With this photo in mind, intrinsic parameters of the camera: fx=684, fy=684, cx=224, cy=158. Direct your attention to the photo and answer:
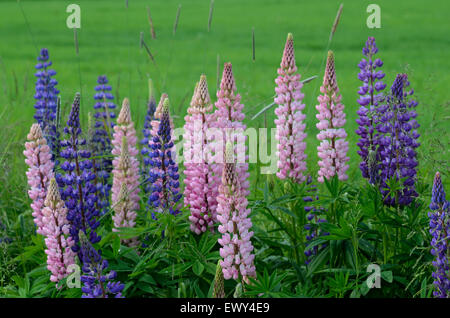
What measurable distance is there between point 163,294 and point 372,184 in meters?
1.05

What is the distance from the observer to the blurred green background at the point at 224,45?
9562 millimetres

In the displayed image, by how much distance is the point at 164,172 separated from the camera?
309cm

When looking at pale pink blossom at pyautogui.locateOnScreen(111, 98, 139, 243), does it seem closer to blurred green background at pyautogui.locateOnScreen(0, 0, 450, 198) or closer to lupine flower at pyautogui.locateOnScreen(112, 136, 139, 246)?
lupine flower at pyautogui.locateOnScreen(112, 136, 139, 246)

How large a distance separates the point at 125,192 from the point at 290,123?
2.71ft

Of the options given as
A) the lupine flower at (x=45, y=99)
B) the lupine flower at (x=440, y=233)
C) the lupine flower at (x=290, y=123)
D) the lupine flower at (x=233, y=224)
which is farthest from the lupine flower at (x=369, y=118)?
the lupine flower at (x=45, y=99)

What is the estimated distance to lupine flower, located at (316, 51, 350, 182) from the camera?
3.15m

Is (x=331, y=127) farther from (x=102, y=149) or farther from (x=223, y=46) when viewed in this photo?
(x=223, y=46)

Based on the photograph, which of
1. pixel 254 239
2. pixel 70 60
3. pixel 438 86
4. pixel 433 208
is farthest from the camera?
pixel 70 60

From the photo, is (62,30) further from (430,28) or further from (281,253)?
(281,253)

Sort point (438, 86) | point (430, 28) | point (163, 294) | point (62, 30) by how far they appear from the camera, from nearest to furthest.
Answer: point (163, 294)
point (438, 86)
point (430, 28)
point (62, 30)

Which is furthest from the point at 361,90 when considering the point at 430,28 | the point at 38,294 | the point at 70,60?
the point at 430,28

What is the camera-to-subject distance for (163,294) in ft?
9.69

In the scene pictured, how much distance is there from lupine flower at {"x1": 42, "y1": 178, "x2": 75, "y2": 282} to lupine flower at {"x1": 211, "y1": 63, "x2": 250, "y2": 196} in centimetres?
70

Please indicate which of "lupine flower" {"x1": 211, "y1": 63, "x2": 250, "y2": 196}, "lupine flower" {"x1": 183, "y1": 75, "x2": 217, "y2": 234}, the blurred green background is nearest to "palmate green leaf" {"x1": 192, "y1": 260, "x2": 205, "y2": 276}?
"lupine flower" {"x1": 183, "y1": 75, "x2": 217, "y2": 234}
